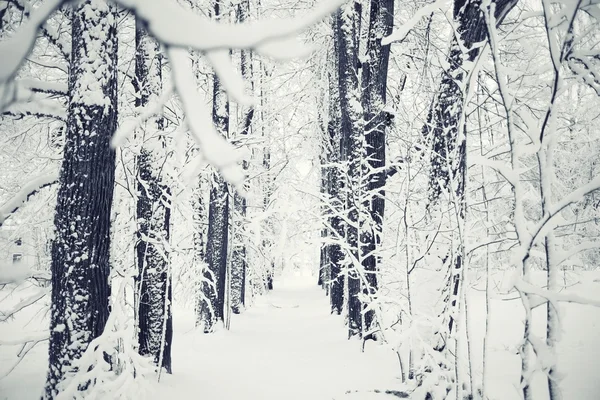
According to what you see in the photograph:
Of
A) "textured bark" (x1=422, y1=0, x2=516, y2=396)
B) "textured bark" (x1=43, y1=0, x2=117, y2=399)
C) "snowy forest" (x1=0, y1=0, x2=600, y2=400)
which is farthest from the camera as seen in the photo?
"textured bark" (x1=43, y1=0, x2=117, y2=399)

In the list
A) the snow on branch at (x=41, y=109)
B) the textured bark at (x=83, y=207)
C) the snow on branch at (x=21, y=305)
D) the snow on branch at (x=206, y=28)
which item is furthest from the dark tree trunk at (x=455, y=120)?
the snow on branch at (x=21, y=305)

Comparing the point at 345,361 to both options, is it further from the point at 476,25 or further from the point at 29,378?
the point at 476,25

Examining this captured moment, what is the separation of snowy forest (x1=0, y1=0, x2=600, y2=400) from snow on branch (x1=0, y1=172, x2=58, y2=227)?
0.10 feet

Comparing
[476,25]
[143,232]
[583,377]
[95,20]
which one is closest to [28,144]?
[143,232]

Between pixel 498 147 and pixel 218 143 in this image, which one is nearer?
pixel 218 143

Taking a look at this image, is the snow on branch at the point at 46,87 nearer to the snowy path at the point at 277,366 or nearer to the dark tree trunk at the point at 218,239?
the snowy path at the point at 277,366

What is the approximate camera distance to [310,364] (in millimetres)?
6082

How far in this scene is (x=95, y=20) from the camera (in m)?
3.06

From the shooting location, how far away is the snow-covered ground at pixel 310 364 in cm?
411

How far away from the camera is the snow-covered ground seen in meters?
4.11

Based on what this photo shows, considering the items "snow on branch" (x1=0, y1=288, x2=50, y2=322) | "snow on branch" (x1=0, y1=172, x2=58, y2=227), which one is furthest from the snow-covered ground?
"snow on branch" (x1=0, y1=172, x2=58, y2=227)

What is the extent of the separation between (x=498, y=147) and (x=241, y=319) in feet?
34.0

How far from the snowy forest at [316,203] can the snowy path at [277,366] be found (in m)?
0.05

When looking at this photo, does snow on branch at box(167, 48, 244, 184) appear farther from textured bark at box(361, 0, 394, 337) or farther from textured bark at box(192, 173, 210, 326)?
textured bark at box(192, 173, 210, 326)
